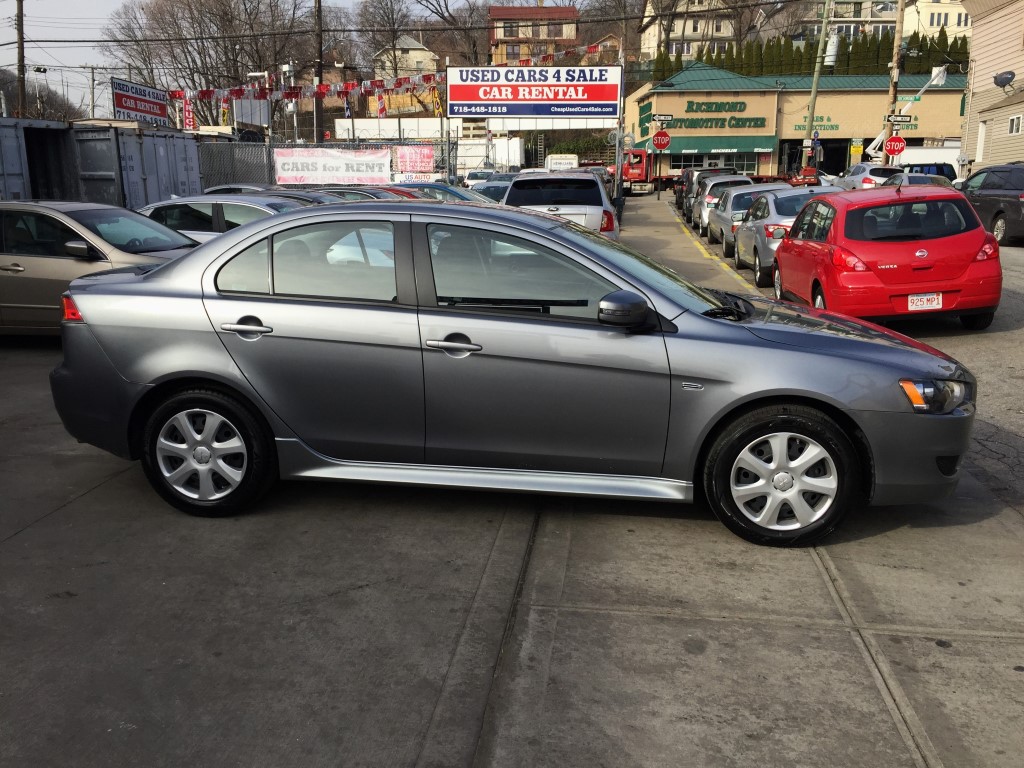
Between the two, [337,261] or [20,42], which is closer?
[337,261]

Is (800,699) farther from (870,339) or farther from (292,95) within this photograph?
(292,95)

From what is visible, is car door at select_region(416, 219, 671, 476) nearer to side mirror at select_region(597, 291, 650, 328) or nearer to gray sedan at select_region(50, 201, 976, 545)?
gray sedan at select_region(50, 201, 976, 545)

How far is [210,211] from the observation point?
1210 cm

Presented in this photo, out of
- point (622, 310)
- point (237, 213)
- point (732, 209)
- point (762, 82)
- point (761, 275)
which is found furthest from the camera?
point (762, 82)

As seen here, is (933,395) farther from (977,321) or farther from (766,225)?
(766,225)

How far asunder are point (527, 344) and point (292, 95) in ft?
97.8

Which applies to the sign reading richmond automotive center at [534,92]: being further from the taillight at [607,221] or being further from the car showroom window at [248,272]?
the car showroom window at [248,272]

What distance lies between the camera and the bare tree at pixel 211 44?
199ft

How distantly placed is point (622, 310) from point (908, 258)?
6050 millimetres

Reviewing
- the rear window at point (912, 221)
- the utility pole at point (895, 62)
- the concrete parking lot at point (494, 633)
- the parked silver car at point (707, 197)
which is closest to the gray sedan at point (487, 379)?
the concrete parking lot at point (494, 633)

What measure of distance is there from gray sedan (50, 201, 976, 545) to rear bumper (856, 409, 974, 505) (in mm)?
11

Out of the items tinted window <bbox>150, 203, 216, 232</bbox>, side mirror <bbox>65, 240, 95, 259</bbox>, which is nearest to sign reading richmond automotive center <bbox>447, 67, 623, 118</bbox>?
tinted window <bbox>150, 203, 216, 232</bbox>

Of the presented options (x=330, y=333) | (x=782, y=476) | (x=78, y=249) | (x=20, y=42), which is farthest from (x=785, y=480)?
(x=20, y=42)

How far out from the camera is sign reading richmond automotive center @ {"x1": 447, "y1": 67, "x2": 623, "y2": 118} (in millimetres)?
30688
